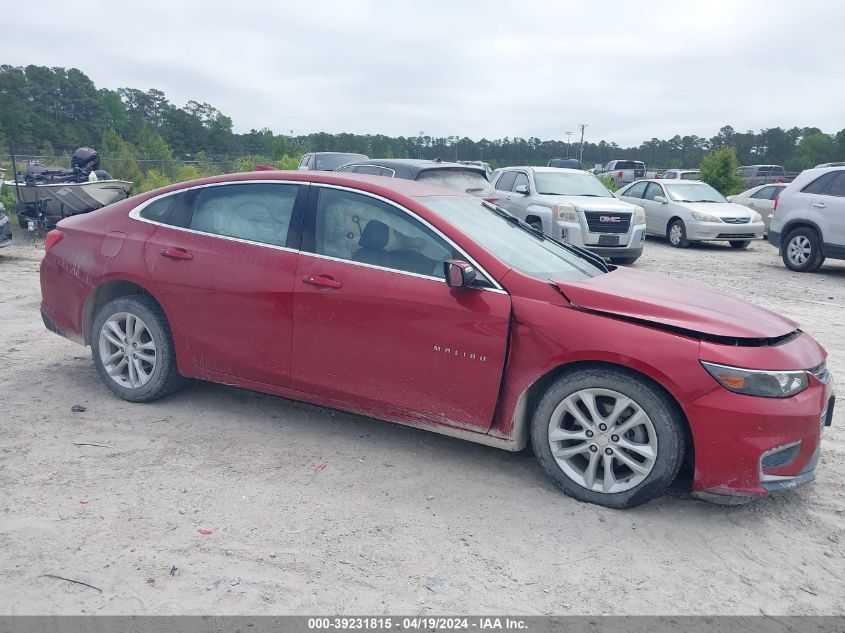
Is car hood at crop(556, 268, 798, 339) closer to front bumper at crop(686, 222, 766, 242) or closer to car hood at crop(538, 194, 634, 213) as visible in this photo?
car hood at crop(538, 194, 634, 213)

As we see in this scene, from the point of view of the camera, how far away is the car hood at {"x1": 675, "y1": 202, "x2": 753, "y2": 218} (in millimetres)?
16594

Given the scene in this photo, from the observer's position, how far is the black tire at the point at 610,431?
3.58 m

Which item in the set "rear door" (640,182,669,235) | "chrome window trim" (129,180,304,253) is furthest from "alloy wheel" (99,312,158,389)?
"rear door" (640,182,669,235)

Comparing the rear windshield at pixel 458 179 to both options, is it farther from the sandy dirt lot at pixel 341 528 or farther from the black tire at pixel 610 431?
the black tire at pixel 610 431

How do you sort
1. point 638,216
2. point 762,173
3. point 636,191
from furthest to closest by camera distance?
point 762,173, point 636,191, point 638,216

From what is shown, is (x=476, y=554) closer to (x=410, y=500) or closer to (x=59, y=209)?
(x=410, y=500)

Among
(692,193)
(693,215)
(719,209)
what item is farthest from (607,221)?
(692,193)

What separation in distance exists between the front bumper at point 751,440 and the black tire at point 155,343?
3.28 metres

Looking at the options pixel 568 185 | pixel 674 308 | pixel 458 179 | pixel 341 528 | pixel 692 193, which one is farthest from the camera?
pixel 692 193

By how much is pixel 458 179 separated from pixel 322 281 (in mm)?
6645

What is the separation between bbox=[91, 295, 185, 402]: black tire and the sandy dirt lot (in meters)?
0.12

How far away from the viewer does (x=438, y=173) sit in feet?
33.6

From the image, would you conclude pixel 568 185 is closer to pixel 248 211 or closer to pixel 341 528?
pixel 248 211
